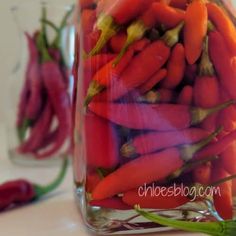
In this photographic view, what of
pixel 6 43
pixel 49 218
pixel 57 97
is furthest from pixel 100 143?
pixel 6 43

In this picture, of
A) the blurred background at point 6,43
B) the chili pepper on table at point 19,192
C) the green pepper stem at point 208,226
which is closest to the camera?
the green pepper stem at point 208,226

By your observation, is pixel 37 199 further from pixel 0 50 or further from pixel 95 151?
pixel 0 50

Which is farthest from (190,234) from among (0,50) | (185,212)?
(0,50)

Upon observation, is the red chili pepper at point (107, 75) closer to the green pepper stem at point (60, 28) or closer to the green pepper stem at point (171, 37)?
the green pepper stem at point (171, 37)

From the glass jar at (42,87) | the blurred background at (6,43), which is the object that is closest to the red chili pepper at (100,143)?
the glass jar at (42,87)

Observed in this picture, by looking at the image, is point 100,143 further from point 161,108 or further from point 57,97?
point 57,97

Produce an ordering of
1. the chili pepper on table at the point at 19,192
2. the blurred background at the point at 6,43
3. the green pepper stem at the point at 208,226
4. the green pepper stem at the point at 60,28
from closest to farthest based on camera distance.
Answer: the green pepper stem at the point at 208,226 → the chili pepper on table at the point at 19,192 → the green pepper stem at the point at 60,28 → the blurred background at the point at 6,43

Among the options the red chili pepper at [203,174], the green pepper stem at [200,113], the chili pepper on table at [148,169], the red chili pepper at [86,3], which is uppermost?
the red chili pepper at [86,3]

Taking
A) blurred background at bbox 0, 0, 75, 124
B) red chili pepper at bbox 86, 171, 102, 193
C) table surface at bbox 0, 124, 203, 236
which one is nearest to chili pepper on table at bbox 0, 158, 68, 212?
table surface at bbox 0, 124, 203, 236
